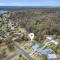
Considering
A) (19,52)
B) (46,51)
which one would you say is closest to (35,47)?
(46,51)

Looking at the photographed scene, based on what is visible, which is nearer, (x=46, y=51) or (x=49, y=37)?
(x=46, y=51)

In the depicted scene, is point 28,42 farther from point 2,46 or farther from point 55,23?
point 55,23

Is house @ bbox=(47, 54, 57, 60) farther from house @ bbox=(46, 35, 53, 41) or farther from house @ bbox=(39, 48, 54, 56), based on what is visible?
house @ bbox=(46, 35, 53, 41)

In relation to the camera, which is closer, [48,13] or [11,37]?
[11,37]

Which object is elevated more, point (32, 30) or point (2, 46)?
point (32, 30)

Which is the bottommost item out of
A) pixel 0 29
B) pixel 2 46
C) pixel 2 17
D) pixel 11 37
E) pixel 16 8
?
pixel 2 46

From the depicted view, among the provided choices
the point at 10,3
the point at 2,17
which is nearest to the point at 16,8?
the point at 10,3

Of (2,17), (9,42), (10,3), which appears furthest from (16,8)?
(9,42)

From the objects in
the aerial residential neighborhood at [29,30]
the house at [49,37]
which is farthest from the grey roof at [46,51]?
the house at [49,37]

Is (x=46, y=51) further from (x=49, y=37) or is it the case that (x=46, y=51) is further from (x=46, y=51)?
(x=49, y=37)

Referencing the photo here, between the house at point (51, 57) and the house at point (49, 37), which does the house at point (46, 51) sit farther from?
the house at point (49, 37)
